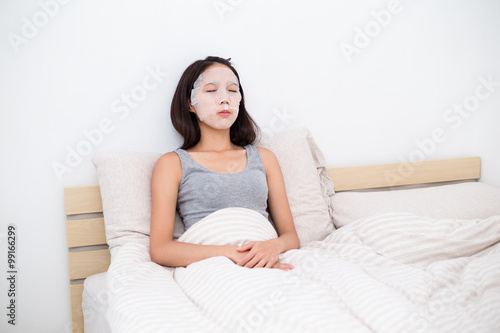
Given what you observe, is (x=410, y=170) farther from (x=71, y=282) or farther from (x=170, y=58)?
(x=71, y=282)

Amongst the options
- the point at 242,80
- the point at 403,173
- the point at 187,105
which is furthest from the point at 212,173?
the point at 403,173

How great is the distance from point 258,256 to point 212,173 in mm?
357

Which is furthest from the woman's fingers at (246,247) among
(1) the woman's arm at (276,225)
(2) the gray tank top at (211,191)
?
(2) the gray tank top at (211,191)

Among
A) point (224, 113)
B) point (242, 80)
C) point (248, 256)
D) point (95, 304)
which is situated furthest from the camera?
point (242, 80)

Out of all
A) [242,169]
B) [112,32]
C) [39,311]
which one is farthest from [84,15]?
[39,311]

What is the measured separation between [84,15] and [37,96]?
345mm

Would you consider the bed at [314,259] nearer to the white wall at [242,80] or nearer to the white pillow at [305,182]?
the white pillow at [305,182]

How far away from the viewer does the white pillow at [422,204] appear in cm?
145

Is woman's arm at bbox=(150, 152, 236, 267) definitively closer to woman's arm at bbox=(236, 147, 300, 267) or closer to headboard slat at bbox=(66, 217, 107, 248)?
woman's arm at bbox=(236, 147, 300, 267)

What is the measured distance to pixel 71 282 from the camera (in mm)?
1405

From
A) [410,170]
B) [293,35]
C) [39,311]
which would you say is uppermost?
[293,35]

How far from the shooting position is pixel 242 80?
163 cm

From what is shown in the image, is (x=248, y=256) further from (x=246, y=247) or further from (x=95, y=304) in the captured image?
(x=95, y=304)

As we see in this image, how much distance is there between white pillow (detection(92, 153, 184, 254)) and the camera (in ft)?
4.13
